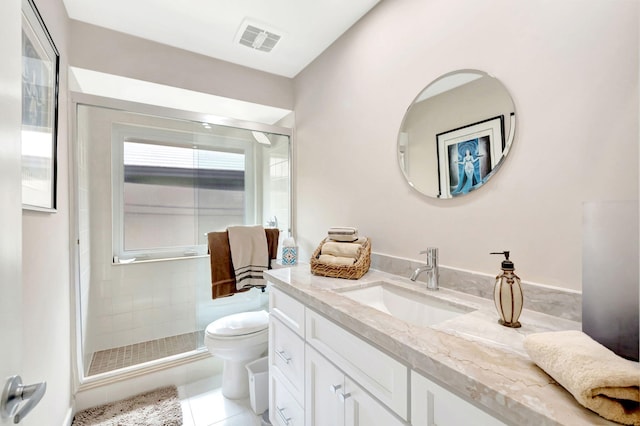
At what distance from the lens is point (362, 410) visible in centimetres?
85

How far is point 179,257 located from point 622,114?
275 centimetres

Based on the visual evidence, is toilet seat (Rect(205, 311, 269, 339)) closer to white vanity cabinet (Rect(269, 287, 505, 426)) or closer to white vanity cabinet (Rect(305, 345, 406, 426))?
white vanity cabinet (Rect(269, 287, 505, 426))


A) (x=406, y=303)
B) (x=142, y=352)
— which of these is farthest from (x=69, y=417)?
(x=406, y=303)

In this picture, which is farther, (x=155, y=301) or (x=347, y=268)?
(x=155, y=301)

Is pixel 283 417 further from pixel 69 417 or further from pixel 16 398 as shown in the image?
pixel 69 417

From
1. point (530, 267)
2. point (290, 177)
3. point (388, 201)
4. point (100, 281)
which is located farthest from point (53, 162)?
point (530, 267)

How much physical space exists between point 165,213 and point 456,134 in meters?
2.24

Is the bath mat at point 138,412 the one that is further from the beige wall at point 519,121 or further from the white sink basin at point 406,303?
the beige wall at point 519,121

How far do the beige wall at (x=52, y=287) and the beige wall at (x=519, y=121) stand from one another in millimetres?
1498

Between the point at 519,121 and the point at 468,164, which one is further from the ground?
the point at 519,121

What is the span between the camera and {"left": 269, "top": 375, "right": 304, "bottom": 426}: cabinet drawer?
47.8 inches

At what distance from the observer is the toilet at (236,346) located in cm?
181

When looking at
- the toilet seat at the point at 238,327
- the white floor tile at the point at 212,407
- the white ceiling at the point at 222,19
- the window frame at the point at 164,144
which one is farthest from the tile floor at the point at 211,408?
the white ceiling at the point at 222,19

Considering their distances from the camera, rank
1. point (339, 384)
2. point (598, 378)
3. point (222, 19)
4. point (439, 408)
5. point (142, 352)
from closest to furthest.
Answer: point (598, 378)
point (439, 408)
point (339, 384)
point (222, 19)
point (142, 352)
